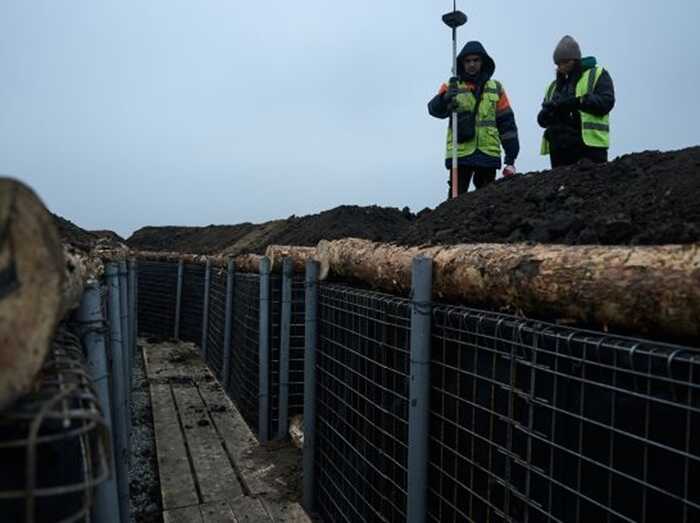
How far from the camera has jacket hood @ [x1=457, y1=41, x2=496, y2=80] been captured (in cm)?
732

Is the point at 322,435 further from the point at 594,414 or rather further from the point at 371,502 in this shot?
the point at 594,414

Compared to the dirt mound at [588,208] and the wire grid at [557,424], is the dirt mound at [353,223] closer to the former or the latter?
the dirt mound at [588,208]

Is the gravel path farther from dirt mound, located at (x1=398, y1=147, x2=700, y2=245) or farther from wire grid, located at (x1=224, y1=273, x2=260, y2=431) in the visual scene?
dirt mound, located at (x1=398, y1=147, x2=700, y2=245)

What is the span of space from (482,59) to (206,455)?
576 cm

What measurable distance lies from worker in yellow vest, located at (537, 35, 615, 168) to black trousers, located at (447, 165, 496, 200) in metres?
1.53

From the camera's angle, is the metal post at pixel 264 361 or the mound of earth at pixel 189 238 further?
the mound of earth at pixel 189 238

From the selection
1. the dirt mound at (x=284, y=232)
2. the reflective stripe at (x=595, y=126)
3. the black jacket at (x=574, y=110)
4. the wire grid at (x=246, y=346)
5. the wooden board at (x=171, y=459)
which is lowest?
the wooden board at (x=171, y=459)

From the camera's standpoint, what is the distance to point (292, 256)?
6.22 meters

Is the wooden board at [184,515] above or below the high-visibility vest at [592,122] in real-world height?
below

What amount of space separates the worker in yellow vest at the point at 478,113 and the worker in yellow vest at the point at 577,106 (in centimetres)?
123

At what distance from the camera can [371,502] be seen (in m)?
3.71

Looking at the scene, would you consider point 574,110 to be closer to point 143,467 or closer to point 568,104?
point 568,104

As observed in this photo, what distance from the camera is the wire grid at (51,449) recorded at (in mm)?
1190

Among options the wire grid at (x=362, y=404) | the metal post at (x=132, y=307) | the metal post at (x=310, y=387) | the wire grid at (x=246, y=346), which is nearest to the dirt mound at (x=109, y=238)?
the metal post at (x=132, y=307)
